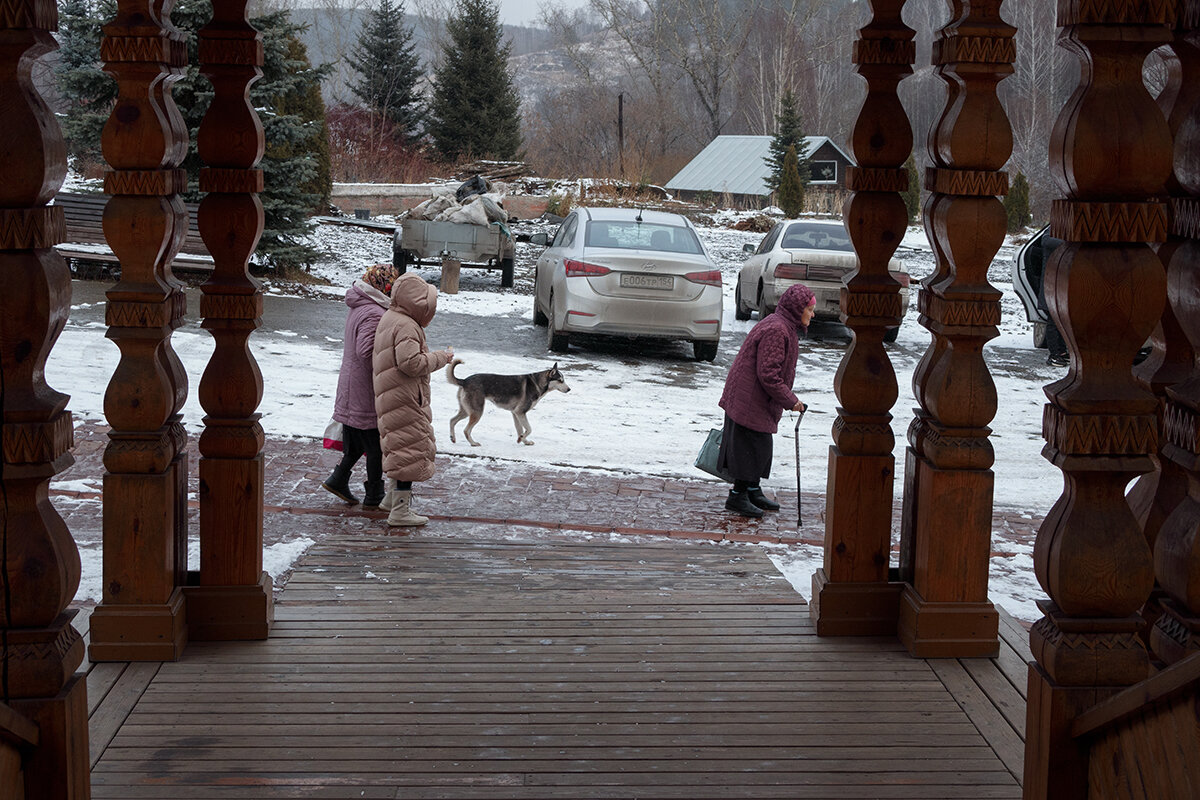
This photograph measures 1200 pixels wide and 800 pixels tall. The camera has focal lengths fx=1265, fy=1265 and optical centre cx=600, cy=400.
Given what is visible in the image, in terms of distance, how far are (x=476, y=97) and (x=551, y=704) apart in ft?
121

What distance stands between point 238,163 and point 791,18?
185 feet

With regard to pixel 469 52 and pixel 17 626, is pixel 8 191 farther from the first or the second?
pixel 469 52

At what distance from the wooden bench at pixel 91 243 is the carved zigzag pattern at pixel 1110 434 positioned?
50.8 ft

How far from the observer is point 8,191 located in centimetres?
284

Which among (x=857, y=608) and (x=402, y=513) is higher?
(x=857, y=608)

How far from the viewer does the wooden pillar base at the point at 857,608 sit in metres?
5.17

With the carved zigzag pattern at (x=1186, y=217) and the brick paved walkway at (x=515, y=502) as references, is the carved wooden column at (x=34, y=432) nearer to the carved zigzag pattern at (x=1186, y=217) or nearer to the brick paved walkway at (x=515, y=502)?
the carved zigzag pattern at (x=1186, y=217)

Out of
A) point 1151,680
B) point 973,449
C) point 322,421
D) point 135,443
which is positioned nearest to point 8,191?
point 135,443

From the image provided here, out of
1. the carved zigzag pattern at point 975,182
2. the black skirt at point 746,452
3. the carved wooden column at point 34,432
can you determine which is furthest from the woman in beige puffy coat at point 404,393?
the carved wooden column at point 34,432

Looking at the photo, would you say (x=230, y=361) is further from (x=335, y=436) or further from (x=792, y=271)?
(x=792, y=271)

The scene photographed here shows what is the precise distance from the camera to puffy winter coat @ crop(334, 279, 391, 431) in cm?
810

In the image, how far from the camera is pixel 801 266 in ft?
55.8

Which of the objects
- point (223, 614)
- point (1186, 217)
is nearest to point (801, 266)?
point (223, 614)

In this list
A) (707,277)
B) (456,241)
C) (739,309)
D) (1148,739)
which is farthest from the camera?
(456,241)
